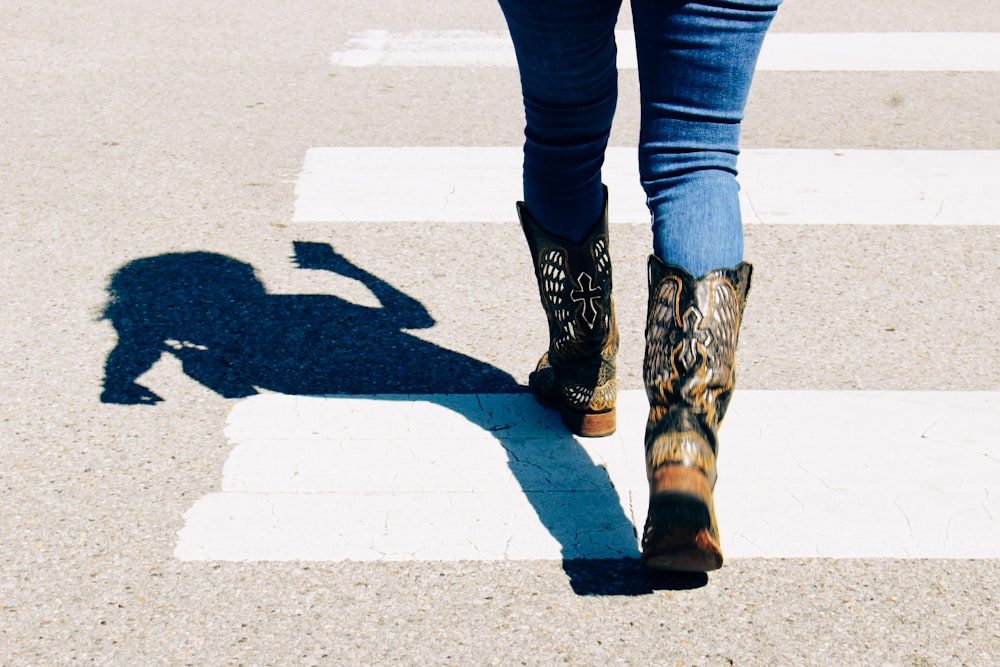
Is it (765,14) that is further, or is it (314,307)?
(314,307)

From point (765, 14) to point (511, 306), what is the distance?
152cm

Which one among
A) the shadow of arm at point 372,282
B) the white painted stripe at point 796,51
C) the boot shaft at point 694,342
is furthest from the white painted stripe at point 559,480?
the white painted stripe at point 796,51

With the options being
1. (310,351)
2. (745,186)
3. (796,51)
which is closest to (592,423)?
(310,351)

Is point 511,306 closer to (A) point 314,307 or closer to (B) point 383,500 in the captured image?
(A) point 314,307

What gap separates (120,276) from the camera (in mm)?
3615

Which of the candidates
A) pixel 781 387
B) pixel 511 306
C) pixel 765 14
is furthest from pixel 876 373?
pixel 765 14

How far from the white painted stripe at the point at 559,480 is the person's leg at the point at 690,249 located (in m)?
0.32

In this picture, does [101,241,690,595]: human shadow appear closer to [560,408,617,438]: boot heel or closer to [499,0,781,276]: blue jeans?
[560,408,617,438]: boot heel

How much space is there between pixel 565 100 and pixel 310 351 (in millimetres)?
1123

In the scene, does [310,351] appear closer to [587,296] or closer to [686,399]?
[587,296]

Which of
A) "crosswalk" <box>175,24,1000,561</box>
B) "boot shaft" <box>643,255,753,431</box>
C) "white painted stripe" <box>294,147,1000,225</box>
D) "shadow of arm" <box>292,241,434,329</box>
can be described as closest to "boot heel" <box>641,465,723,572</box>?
"boot shaft" <box>643,255,753,431</box>

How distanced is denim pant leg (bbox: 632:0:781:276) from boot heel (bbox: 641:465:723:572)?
356 millimetres

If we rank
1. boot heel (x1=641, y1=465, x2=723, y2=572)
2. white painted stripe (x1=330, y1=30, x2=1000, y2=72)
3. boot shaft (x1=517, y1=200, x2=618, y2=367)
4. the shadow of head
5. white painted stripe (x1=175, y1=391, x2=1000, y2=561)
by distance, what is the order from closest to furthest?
boot heel (x1=641, y1=465, x2=723, y2=572) → white painted stripe (x1=175, y1=391, x2=1000, y2=561) → boot shaft (x1=517, y1=200, x2=618, y2=367) → the shadow of head → white painted stripe (x1=330, y1=30, x2=1000, y2=72)

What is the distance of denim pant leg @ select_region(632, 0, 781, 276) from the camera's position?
2051mm
